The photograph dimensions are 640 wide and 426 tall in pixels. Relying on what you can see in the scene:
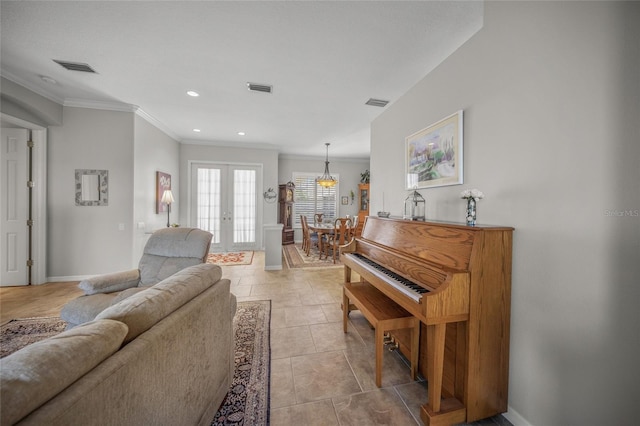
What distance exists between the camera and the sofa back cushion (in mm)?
2400

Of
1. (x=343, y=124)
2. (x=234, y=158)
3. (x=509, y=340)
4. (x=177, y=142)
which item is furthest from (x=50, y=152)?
(x=509, y=340)

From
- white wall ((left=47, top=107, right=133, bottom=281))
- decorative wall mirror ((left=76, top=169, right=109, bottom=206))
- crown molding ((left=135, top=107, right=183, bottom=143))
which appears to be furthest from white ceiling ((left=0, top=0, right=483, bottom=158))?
decorative wall mirror ((left=76, top=169, right=109, bottom=206))

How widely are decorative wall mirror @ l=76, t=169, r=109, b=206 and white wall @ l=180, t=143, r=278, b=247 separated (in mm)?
2193

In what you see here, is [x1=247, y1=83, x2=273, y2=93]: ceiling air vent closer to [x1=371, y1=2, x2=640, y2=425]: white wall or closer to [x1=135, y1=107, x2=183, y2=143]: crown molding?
[x1=135, y1=107, x2=183, y2=143]: crown molding

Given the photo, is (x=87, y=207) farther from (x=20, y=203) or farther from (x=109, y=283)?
(x=109, y=283)

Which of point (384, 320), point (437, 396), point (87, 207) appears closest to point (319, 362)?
point (384, 320)

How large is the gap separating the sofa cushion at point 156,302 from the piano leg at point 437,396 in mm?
1427

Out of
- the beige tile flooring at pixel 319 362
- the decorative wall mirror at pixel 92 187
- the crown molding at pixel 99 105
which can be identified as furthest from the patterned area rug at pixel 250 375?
the crown molding at pixel 99 105

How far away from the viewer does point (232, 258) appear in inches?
219

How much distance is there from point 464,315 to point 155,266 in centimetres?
274

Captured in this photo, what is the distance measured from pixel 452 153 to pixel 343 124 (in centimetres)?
280

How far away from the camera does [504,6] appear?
164 cm

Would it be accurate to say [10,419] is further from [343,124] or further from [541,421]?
[343,124]

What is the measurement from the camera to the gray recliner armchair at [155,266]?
203 centimetres
